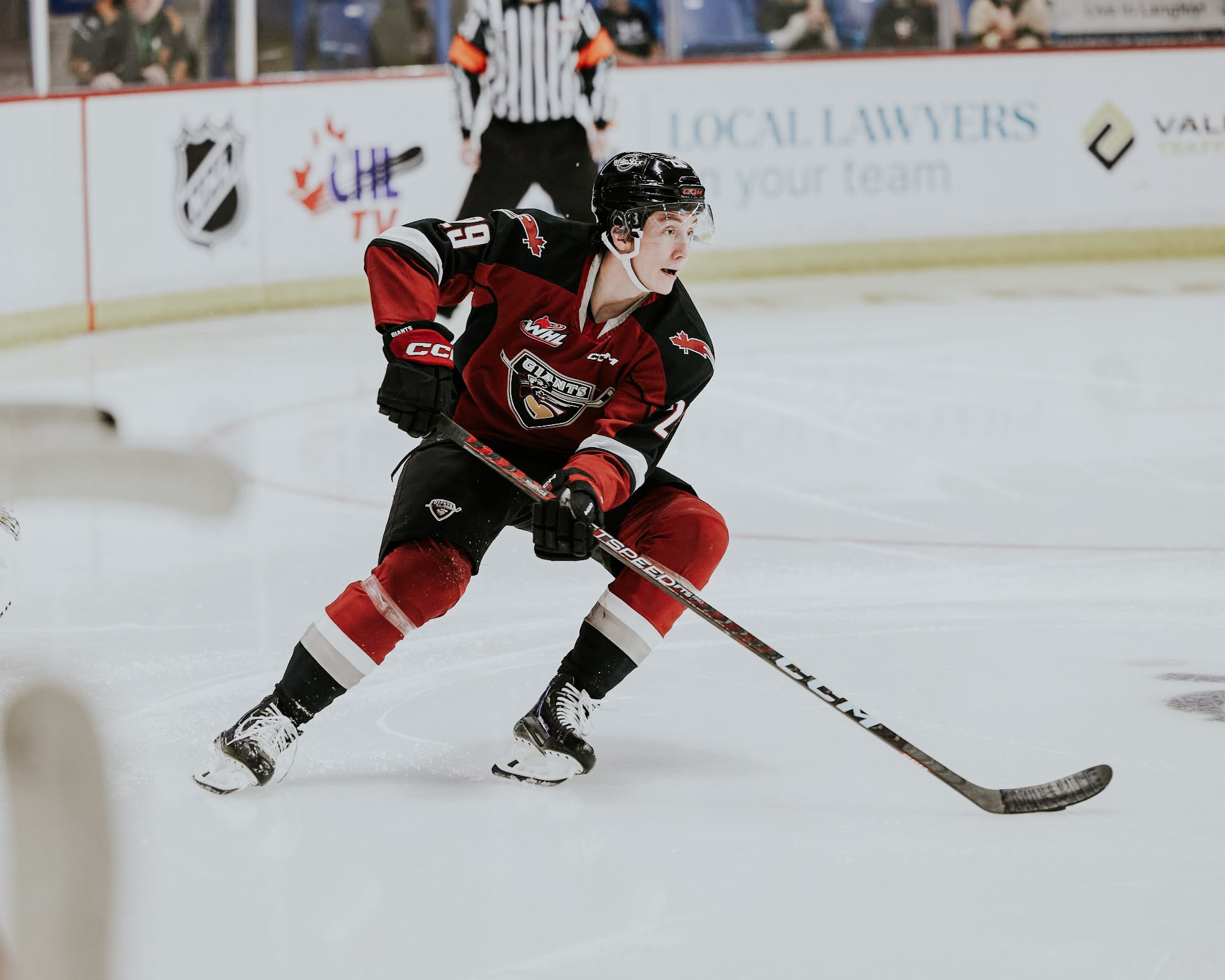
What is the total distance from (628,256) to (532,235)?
0.55ft

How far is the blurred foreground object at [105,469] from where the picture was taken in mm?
408

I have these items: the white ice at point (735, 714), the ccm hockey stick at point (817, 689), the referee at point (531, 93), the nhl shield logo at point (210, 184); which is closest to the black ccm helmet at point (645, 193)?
the ccm hockey stick at point (817, 689)

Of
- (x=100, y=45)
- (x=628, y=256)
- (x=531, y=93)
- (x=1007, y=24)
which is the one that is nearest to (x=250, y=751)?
(x=628, y=256)

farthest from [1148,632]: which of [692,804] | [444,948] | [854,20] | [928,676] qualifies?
[854,20]

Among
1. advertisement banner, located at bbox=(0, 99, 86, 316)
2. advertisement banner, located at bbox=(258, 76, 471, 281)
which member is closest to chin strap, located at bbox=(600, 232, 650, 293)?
advertisement banner, located at bbox=(0, 99, 86, 316)

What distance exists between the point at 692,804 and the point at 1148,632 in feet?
3.84

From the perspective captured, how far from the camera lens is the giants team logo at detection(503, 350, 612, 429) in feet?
7.88

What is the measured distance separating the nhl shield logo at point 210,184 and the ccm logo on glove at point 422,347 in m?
4.78

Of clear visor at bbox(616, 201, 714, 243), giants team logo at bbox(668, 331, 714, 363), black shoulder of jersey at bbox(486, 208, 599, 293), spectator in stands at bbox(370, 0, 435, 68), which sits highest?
spectator in stands at bbox(370, 0, 435, 68)

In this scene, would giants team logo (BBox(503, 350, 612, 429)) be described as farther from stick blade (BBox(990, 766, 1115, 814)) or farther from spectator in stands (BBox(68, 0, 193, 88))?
spectator in stands (BBox(68, 0, 193, 88))

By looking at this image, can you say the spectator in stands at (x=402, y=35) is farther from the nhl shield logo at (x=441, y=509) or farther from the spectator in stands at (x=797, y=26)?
the nhl shield logo at (x=441, y=509)

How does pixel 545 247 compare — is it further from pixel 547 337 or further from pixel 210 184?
pixel 210 184

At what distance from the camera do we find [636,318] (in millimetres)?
2352

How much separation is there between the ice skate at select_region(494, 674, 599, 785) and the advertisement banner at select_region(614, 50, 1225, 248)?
220 inches
